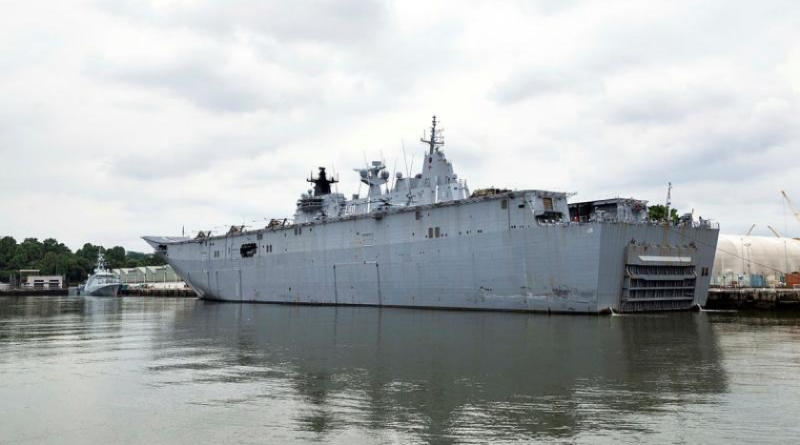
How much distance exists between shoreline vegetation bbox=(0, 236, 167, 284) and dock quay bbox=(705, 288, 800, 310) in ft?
299

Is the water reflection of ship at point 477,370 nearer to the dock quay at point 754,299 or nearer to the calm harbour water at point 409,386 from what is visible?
the calm harbour water at point 409,386

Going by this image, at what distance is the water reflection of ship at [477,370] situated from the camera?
30.3ft

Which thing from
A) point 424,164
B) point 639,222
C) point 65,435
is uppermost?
point 424,164

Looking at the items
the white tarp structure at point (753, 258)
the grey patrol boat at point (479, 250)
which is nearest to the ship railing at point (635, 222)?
the grey patrol boat at point (479, 250)

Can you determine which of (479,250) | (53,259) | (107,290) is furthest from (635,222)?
(53,259)

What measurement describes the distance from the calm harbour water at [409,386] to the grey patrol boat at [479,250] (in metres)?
5.21

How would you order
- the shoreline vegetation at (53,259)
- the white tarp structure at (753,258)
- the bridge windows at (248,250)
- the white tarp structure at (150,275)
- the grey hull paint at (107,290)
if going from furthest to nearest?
the shoreline vegetation at (53,259), the white tarp structure at (150,275), the grey hull paint at (107,290), the white tarp structure at (753,258), the bridge windows at (248,250)

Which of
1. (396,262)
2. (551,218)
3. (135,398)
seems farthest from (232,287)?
(135,398)

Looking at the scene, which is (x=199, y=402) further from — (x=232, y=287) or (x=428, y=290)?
(x=232, y=287)

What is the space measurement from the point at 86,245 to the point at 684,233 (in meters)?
124

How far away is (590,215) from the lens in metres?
30.0

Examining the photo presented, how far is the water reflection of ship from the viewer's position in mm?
9239

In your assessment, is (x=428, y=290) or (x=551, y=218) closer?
(x=551, y=218)

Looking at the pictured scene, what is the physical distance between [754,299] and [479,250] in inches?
641
